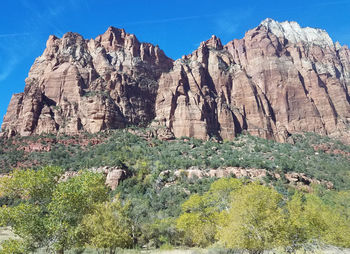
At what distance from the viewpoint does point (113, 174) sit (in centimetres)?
5512

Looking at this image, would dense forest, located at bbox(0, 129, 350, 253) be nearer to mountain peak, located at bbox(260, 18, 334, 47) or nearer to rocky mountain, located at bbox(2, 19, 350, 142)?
rocky mountain, located at bbox(2, 19, 350, 142)

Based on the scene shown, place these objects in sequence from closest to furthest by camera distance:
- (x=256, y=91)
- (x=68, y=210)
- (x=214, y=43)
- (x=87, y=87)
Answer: (x=68, y=210) → (x=87, y=87) → (x=256, y=91) → (x=214, y=43)

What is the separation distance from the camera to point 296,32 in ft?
529

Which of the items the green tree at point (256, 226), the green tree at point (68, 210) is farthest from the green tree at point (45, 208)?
the green tree at point (256, 226)

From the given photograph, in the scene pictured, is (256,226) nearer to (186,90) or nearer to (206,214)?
(206,214)

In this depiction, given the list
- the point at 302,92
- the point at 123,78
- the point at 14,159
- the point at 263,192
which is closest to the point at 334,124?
the point at 302,92

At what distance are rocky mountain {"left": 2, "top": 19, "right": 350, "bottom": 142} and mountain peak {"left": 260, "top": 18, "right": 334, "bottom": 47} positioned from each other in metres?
23.1

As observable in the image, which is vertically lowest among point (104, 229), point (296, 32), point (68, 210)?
point (104, 229)

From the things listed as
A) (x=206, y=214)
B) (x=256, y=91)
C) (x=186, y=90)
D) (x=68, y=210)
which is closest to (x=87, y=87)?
(x=186, y=90)

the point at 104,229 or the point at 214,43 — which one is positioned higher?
the point at 214,43

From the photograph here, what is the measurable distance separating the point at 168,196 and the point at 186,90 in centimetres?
5461

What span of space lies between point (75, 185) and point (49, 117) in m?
74.1

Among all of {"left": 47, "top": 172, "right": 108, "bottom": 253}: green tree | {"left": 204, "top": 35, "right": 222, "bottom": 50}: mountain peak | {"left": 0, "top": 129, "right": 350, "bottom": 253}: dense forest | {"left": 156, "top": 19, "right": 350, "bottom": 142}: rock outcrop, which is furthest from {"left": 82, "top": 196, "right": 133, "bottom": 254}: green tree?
{"left": 204, "top": 35, "right": 222, "bottom": 50}: mountain peak

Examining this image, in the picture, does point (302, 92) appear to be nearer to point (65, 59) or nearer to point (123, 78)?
point (123, 78)
